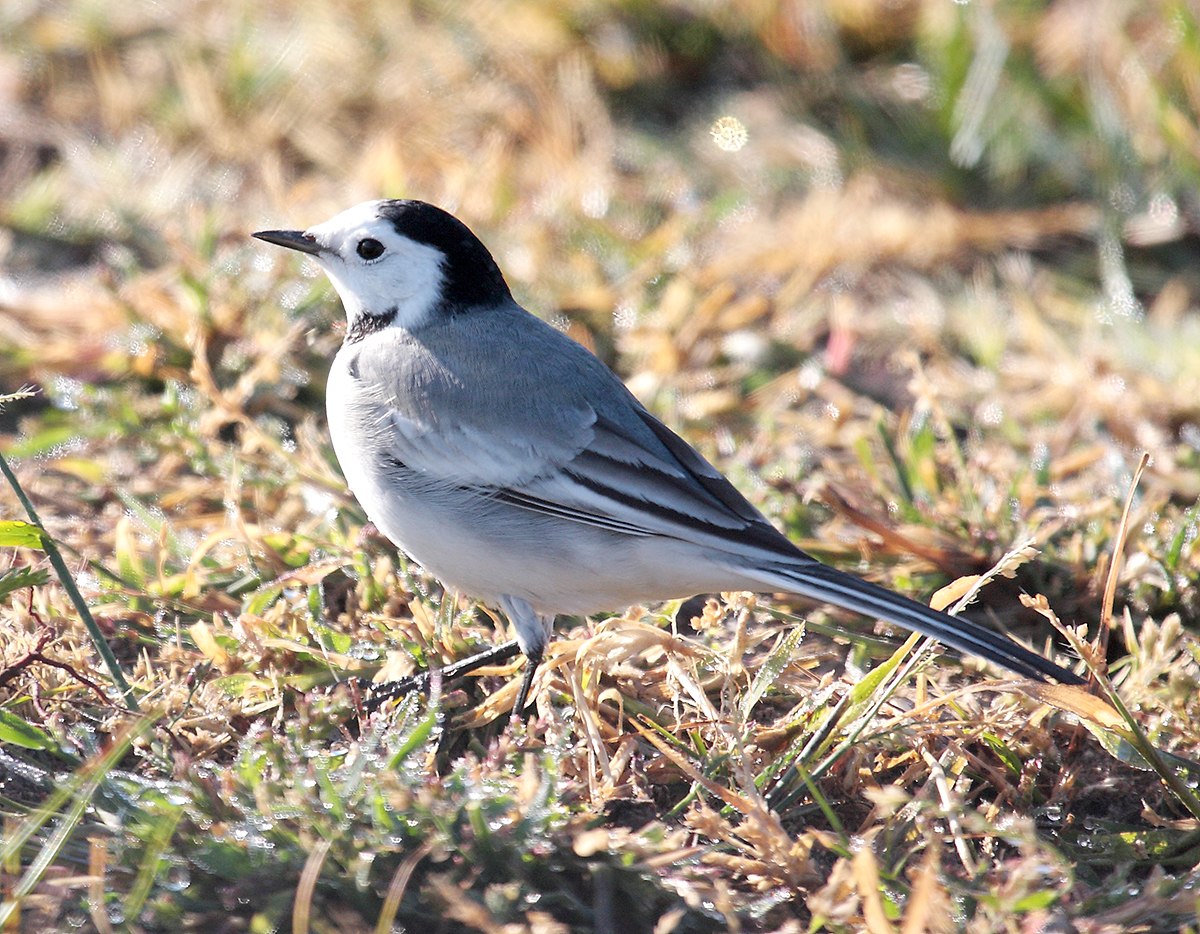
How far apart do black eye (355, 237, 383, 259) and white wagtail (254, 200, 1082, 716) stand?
8 centimetres

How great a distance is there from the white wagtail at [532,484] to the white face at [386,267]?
46mm

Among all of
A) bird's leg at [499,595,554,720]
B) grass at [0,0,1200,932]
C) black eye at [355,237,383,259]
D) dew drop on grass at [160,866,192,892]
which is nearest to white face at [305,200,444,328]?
black eye at [355,237,383,259]

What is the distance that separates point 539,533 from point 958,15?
455cm

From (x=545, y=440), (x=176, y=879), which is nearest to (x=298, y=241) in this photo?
(x=545, y=440)

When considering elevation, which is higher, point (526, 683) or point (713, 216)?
point (713, 216)

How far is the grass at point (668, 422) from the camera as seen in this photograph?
301 centimetres

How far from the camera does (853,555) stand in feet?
14.7

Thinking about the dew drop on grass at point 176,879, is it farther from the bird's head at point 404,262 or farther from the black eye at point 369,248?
→ the black eye at point 369,248

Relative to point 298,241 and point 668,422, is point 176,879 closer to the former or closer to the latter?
point 298,241

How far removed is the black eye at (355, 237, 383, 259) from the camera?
14.0 feet

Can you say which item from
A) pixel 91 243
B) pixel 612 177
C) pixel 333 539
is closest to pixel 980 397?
pixel 612 177

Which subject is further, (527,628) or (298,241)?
(298,241)

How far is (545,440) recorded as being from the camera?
12.7ft

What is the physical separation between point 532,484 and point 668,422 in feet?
5.42
